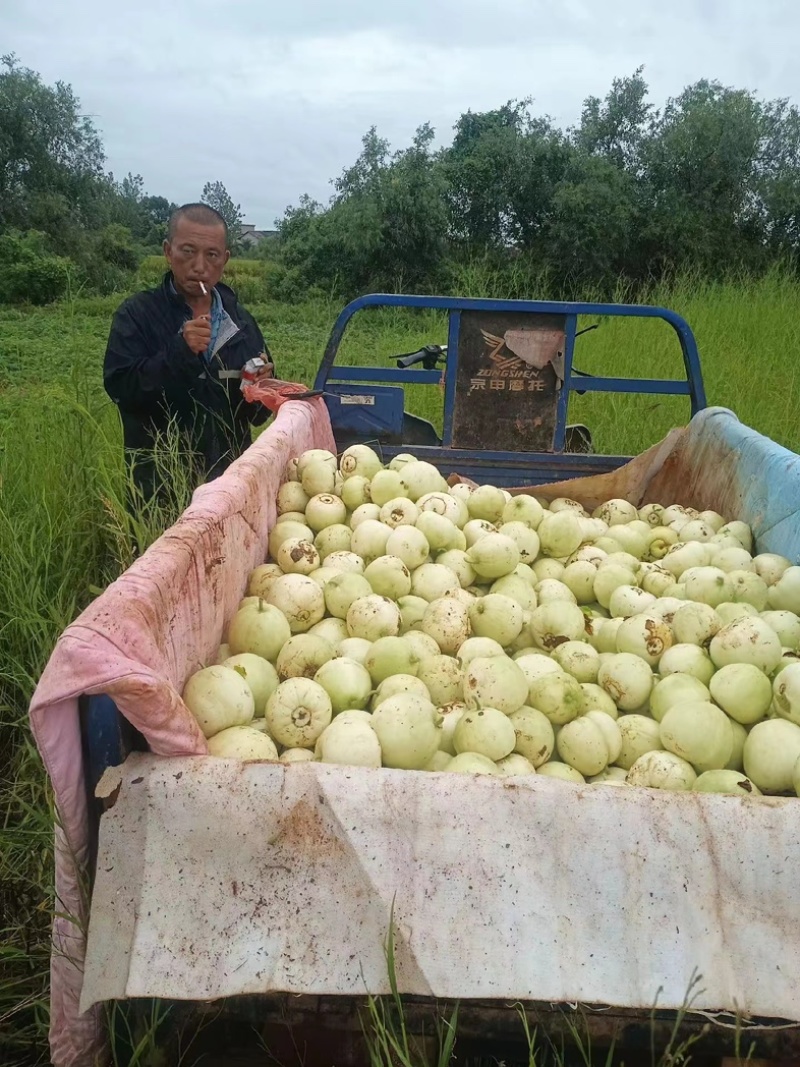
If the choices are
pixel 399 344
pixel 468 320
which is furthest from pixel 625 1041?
pixel 399 344

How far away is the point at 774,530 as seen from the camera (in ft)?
9.52

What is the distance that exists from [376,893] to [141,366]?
2643mm


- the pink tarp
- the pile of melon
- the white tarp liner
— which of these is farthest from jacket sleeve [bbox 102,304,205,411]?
the white tarp liner

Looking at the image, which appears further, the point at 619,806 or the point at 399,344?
the point at 399,344

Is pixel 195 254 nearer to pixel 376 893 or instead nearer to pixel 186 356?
pixel 186 356

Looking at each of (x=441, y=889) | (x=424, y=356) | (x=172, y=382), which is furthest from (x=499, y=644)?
(x=424, y=356)

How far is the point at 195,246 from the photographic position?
354 centimetres

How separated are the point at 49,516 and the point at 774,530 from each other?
2.58 metres

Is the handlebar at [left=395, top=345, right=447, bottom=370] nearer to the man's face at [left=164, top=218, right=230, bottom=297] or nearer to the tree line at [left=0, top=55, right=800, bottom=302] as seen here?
the man's face at [left=164, top=218, right=230, bottom=297]

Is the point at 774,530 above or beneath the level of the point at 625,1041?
above

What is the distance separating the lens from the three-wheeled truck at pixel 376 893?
134 cm

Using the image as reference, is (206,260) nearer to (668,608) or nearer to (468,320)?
(468,320)

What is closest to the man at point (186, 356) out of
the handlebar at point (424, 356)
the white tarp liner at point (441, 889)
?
the handlebar at point (424, 356)

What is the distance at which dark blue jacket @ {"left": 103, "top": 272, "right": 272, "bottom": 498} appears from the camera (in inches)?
136
